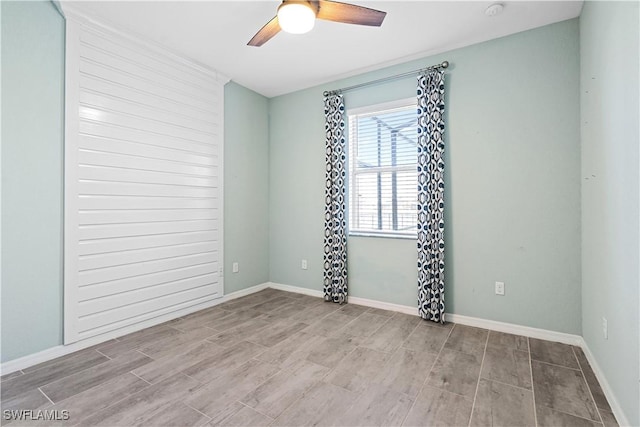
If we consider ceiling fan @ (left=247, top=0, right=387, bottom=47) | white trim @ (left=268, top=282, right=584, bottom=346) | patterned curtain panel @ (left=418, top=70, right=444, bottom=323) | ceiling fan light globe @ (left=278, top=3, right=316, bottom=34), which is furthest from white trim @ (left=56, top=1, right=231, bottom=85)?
white trim @ (left=268, top=282, right=584, bottom=346)

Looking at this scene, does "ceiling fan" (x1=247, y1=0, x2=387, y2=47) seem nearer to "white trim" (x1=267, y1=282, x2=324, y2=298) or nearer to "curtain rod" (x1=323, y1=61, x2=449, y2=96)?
"curtain rod" (x1=323, y1=61, x2=449, y2=96)

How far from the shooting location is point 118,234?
2.59 metres

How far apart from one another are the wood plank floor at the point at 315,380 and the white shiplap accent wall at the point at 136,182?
40 centimetres

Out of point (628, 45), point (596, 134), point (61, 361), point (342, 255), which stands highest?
point (628, 45)

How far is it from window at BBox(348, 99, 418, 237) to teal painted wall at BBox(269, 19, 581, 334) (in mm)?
166

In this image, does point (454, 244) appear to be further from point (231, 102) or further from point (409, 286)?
point (231, 102)

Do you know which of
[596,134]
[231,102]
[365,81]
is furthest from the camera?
[231,102]

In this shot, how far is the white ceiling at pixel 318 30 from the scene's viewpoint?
228 cm

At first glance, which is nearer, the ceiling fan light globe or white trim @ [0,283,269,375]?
the ceiling fan light globe

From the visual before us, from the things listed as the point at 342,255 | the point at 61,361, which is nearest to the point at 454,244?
the point at 342,255

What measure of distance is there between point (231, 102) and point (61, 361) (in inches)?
118

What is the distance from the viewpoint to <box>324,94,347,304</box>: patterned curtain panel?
3.50m

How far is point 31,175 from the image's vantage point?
2.10 meters

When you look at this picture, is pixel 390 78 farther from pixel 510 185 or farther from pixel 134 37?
pixel 134 37
